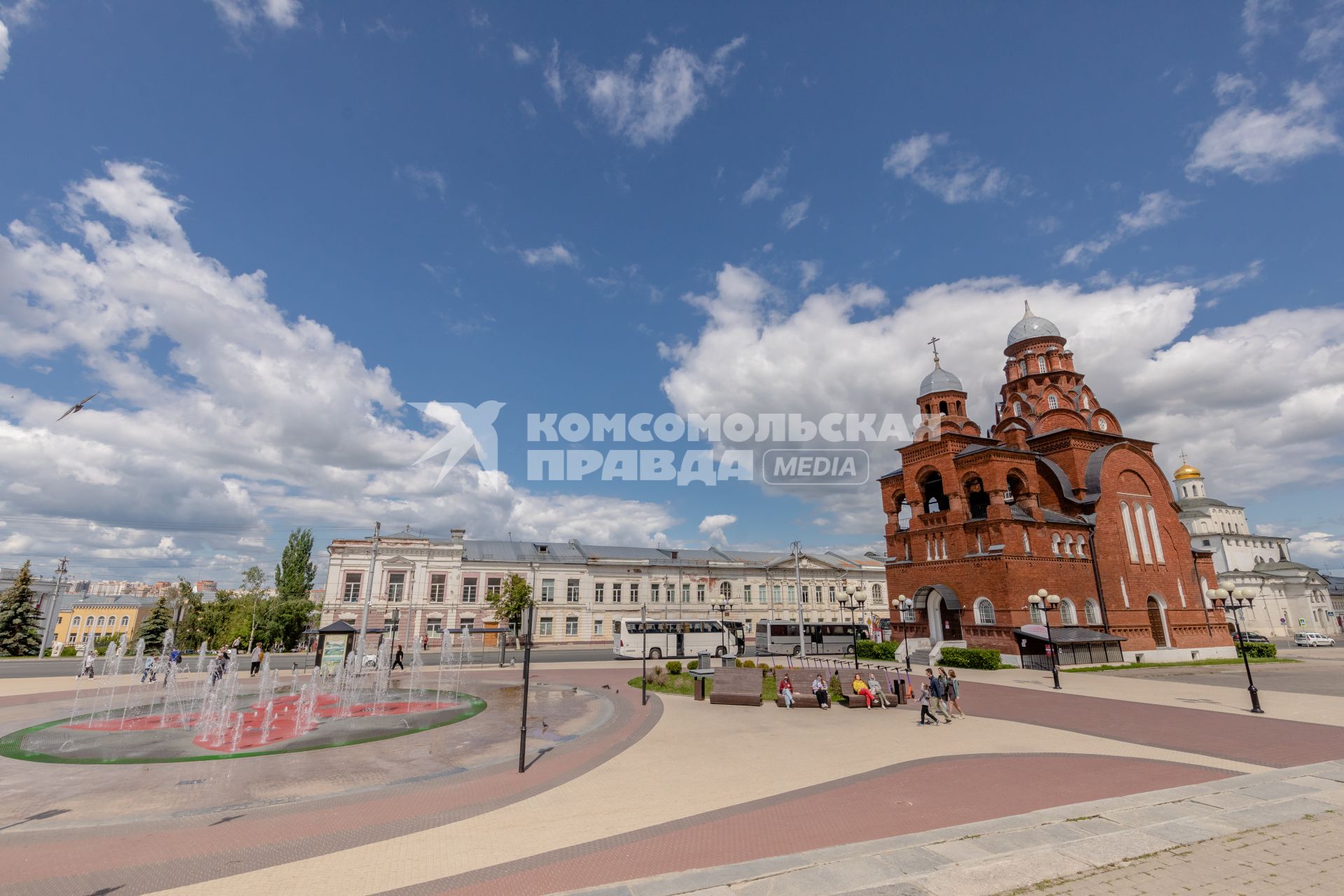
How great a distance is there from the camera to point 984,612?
36750mm

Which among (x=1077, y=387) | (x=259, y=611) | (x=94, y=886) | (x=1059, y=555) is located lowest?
(x=94, y=886)

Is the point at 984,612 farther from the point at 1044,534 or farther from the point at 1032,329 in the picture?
the point at 1032,329

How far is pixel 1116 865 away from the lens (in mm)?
7305

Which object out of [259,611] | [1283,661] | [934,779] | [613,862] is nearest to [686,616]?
[259,611]

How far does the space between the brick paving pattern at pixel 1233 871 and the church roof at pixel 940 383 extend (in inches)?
1679

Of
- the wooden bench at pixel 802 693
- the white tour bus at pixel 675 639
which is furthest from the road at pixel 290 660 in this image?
the wooden bench at pixel 802 693

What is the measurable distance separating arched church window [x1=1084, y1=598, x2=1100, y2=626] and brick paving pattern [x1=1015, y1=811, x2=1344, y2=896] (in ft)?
114

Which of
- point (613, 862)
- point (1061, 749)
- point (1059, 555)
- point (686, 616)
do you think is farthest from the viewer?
point (686, 616)

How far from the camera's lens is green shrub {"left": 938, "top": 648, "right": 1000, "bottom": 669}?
103ft

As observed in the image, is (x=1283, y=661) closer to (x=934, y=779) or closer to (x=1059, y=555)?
(x=1059, y=555)

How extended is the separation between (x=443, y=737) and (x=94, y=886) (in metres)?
8.40

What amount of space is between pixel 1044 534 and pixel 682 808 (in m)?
36.5

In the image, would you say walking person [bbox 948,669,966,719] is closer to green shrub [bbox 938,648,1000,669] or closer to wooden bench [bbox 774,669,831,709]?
wooden bench [bbox 774,669,831,709]

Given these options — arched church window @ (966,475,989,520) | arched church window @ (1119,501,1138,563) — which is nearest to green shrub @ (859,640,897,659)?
arched church window @ (966,475,989,520)
